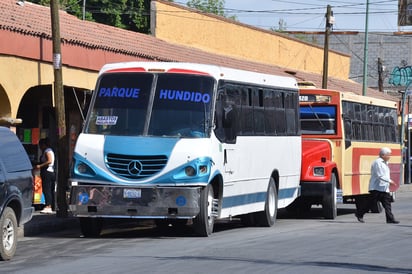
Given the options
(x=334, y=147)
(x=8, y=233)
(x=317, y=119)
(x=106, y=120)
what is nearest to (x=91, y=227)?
(x=106, y=120)

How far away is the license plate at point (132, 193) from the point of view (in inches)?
669

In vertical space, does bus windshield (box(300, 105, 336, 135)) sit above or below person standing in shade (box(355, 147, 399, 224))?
above

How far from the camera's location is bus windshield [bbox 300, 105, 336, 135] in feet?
80.1

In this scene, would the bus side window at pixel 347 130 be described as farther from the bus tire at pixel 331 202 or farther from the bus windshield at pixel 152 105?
the bus windshield at pixel 152 105

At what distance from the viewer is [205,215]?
1733cm

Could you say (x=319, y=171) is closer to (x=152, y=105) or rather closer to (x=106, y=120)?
(x=152, y=105)

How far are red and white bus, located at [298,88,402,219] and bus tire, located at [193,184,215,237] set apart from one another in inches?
238

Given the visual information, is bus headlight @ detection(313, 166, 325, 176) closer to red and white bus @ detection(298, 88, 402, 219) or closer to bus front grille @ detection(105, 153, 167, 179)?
red and white bus @ detection(298, 88, 402, 219)

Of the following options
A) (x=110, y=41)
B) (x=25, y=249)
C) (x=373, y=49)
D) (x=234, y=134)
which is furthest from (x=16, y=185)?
(x=373, y=49)

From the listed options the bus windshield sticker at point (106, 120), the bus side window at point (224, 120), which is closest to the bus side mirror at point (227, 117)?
the bus side window at point (224, 120)

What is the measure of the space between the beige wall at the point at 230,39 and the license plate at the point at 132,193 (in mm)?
17713

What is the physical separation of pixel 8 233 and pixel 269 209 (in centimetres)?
793

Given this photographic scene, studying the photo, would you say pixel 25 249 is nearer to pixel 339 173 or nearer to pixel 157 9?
pixel 339 173

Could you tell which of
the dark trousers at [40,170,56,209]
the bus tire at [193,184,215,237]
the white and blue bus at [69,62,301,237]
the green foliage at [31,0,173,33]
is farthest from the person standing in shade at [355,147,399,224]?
the green foliage at [31,0,173,33]
